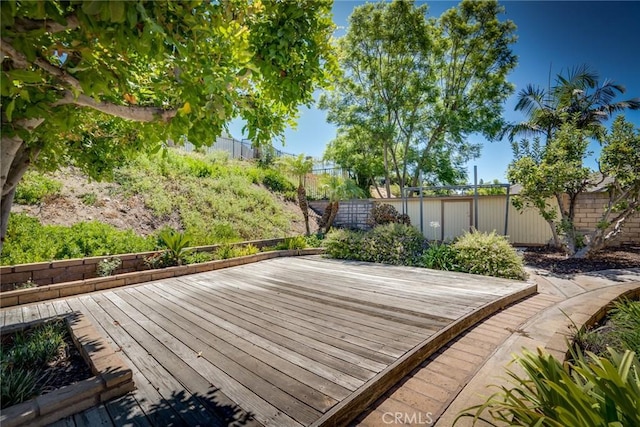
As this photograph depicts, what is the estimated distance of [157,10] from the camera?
1.32m

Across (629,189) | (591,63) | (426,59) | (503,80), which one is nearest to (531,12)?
(629,189)

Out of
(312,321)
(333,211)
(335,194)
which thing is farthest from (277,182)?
(312,321)

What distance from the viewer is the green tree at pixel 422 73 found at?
12.9m

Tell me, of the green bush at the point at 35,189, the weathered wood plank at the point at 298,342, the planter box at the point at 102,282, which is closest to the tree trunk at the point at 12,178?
the weathered wood plank at the point at 298,342

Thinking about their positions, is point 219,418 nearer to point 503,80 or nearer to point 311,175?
point 311,175

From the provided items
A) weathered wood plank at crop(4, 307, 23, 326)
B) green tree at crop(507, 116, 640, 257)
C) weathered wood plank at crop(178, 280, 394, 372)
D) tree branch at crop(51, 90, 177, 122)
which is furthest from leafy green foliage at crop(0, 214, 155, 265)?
green tree at crop(507, 116, 640, 257)

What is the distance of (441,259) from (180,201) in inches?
325

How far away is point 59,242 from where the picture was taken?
539cm

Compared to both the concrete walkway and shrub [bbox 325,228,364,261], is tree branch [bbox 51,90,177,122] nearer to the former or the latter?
the concrete walkway

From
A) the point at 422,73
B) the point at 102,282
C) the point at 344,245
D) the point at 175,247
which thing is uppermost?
the point at 422,73

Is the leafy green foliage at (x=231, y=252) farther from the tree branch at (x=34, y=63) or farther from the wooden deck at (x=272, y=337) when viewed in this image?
the tree branch at (x=34, y=63)

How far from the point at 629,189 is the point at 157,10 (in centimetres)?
953

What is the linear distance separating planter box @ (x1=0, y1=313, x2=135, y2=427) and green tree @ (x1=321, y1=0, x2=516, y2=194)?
1235 cm

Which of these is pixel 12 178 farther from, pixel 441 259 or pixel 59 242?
pixel 441 259
